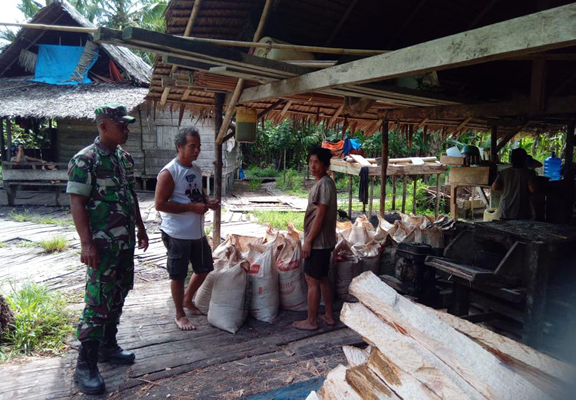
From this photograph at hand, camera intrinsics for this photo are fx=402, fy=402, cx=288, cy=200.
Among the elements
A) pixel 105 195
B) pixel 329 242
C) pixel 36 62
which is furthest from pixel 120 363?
pixel 36 62

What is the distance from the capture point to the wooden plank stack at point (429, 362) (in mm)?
1442

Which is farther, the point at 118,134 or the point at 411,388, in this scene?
the point at 118,134

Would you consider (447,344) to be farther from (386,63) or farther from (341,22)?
(341,22)

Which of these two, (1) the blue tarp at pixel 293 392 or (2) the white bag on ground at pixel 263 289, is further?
(2) the white bag on ground at pixel 263 289

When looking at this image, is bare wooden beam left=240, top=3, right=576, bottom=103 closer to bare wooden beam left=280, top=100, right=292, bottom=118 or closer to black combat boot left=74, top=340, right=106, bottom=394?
bare wooden beam left=280, top=100, right=292, bottom=118

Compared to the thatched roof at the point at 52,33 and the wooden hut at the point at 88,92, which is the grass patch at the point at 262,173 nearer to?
the wooden hut at the point at 88,92

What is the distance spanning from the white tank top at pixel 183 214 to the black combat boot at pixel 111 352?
91cm

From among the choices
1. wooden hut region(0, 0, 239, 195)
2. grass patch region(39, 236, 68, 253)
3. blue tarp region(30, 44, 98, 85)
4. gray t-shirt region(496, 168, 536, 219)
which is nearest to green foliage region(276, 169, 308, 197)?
wooden hut region(0, 0, 239, 195)

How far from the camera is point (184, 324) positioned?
3.72m

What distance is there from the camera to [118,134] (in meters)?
2.92

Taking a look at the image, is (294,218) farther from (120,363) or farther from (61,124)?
(61,124)

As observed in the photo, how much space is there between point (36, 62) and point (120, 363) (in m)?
13.9

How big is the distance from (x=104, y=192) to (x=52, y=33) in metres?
13.7

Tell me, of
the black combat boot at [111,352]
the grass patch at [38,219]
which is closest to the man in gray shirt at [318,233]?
the black combat boot at [111,352]
